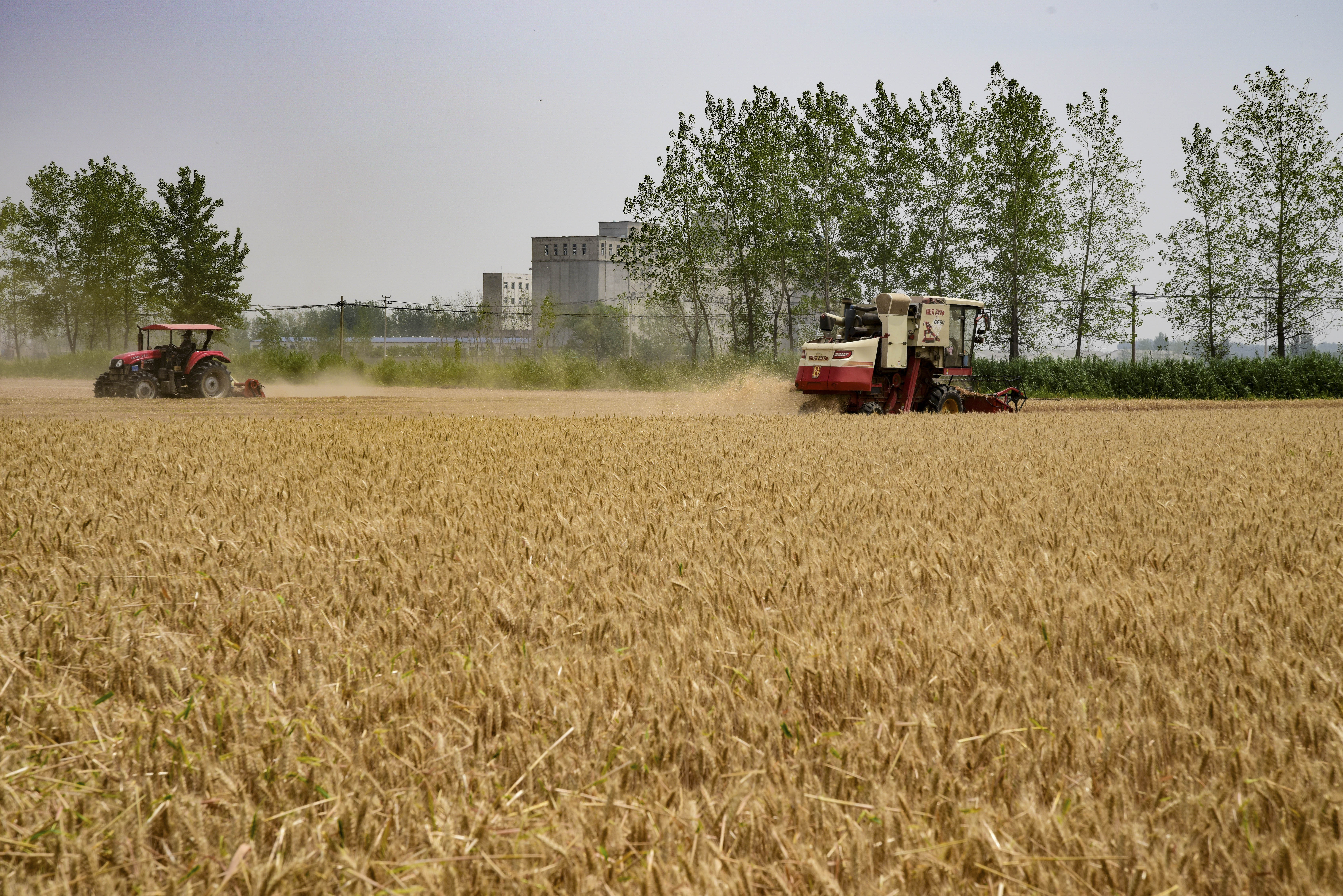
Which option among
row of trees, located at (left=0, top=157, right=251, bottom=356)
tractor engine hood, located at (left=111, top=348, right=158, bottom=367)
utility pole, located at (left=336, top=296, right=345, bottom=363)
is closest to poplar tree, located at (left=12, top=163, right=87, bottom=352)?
row of trees, located at (left=0, top=157, right=251, bottom=356)

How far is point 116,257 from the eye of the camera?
163ft

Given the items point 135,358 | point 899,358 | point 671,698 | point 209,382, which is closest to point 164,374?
point 135,358

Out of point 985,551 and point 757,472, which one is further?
point 757,472

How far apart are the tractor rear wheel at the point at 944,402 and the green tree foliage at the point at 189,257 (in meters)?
40.9

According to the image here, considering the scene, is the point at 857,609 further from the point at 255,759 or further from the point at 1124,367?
the point at 1124,367

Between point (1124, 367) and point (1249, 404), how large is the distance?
563 cm

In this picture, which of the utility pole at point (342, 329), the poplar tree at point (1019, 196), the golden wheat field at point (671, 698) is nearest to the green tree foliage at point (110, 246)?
the utility pole at point (342, 329)

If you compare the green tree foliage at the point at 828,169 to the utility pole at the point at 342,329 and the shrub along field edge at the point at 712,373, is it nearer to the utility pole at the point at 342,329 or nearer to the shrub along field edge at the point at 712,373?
the shrub along field edge at the point at 712,373

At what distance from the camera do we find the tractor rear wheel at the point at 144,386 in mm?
24688

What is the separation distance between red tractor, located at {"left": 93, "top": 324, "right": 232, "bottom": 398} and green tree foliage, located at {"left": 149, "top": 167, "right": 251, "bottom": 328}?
24.4 metres

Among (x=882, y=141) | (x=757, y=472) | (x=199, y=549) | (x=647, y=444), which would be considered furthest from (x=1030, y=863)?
(x=882, y=141)

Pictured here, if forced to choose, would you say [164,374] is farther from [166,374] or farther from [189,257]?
[189,257]

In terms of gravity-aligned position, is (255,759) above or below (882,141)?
below

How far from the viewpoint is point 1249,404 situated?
93.8 feet
